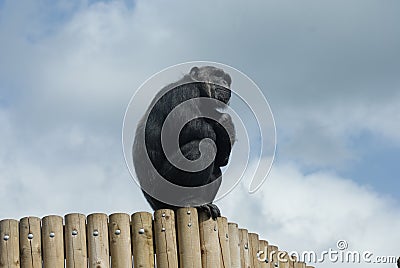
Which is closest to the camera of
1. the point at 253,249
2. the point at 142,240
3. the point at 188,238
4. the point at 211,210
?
the point at 142,240

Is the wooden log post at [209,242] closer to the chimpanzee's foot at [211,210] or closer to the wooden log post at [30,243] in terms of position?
the chimpanzee's foot at [211,210]

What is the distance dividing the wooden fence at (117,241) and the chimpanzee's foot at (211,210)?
0.06m

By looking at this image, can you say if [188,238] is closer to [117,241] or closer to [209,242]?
[209,242]

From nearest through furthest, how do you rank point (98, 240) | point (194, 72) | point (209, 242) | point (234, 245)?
point (98, 240), point (209, 242), point (234, 245), point (194, 72)

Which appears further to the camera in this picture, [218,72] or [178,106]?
[218,72]

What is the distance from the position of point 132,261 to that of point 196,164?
1.56m

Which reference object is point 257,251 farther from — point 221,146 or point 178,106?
point 178,106

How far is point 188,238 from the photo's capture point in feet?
27.6

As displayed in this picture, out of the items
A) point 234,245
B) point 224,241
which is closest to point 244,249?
point 234,245

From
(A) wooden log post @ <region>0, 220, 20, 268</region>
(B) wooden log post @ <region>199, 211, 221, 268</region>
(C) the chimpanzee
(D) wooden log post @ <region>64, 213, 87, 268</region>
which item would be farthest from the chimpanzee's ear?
(A) wooden log post @ <region>0, 220, 20, 268</region>

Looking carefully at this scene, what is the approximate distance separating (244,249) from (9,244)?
9.47ft

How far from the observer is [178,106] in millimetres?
9219

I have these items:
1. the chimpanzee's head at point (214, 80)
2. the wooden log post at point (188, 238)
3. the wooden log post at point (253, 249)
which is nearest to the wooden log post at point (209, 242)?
the wooden log post at point (188, 238)

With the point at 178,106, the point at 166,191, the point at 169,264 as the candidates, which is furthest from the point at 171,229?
the point at 178,106
